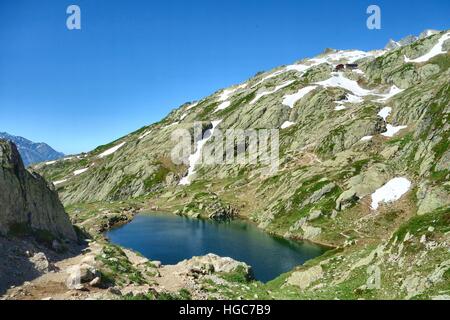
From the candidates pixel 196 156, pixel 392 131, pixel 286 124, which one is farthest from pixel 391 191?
pixel 196 156

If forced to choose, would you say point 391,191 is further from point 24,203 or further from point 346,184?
point 24,203

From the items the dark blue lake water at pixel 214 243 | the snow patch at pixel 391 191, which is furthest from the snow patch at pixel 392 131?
the dark blue lake water at pixel 214 243

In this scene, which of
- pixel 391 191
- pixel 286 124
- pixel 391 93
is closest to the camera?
pixel 391 191

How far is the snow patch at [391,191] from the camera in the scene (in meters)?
85.6

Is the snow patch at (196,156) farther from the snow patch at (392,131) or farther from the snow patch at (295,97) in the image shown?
the snow patch at (392,131)

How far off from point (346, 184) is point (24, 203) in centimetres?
7792

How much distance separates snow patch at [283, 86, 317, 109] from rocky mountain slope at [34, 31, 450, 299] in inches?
23.7

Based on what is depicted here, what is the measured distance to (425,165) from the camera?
84562 millimetres

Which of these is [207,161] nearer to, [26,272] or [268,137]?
[268,137]

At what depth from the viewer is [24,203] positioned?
4253cm

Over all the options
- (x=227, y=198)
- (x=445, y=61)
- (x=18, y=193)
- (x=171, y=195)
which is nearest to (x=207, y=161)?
(x=171, y=195)

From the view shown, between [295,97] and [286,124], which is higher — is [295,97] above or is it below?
above

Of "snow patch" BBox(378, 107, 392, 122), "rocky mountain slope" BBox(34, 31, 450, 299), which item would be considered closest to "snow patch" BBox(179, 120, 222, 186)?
"rocky mountain slope" BBox(34, 31, 450, 299)

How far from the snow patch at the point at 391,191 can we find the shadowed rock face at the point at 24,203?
215 ft
